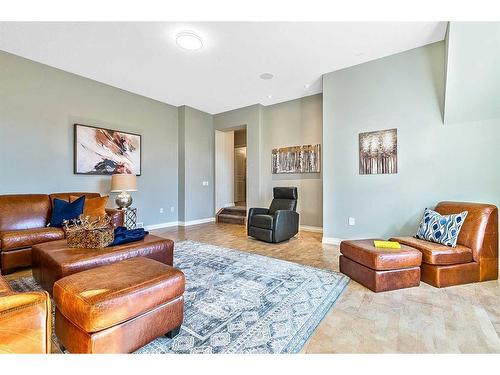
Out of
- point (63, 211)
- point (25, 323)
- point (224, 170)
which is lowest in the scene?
point (25, 323)

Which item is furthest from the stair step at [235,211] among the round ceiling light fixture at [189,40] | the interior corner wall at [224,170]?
the round ceiling light fixture at [189,40]

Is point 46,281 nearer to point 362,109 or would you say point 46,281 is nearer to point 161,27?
point 161,27

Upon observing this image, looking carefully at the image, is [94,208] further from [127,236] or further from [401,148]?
[401,148]

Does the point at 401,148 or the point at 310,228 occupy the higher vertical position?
the point at 401,148

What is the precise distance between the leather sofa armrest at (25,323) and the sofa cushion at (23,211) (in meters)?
2.93

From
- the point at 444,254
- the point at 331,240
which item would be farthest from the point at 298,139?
the point at 444,254

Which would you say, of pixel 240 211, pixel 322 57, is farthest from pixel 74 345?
pixel 240 211

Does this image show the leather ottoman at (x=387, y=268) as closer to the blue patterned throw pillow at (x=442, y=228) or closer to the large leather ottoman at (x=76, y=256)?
the blue patterned throw pillow at (x=442, y=228)

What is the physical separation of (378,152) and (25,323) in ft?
12.9

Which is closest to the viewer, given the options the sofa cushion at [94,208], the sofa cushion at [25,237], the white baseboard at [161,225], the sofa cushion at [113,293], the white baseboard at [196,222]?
the sofa cushion at [113,293]

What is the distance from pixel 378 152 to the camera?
3.48 meters

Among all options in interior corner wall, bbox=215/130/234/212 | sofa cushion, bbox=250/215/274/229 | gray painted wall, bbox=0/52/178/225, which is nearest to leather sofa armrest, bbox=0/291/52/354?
sofa cushion, bbox=250/215/274/229

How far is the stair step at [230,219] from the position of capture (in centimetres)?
574

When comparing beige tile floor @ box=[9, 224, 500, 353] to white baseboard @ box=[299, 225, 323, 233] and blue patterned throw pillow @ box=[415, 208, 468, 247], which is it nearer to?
blue patterned throw pillow @ box=[415, 208, 468, 247]
